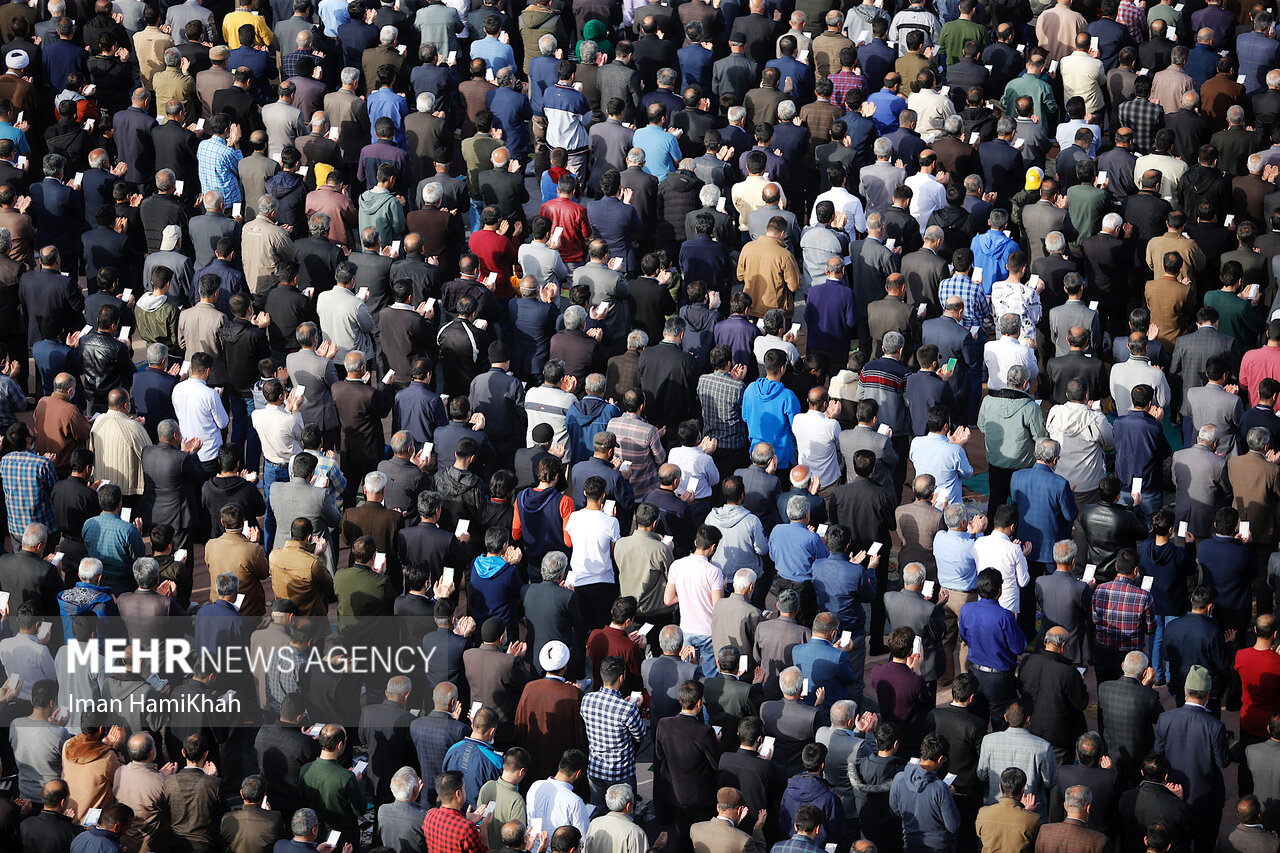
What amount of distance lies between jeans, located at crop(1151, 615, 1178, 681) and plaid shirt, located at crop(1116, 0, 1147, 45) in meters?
9.87

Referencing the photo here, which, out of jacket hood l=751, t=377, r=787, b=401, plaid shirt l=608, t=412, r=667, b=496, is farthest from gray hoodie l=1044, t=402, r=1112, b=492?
plaid shirt l=608, t=412, r=667, b=496

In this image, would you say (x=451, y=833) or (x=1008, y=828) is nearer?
(x=451, y=833)

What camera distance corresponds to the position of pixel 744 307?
19125 millimetres

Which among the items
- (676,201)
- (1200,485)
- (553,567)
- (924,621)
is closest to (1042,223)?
(676,201)

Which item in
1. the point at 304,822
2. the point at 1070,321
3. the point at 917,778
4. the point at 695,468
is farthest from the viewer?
the point at 1070,321

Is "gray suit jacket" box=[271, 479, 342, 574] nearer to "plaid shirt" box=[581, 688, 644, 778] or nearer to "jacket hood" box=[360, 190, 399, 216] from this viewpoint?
"plaid shirt" box=[581, 688, 644, 778]

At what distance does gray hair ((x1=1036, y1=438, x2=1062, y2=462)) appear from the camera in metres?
16.9

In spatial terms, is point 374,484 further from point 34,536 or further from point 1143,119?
point 1143,119

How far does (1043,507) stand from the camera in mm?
16969

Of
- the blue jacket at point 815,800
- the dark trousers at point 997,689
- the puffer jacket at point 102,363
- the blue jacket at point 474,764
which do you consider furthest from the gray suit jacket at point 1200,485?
the puffer jacket at point 102,363

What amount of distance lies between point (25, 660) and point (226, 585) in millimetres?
1604

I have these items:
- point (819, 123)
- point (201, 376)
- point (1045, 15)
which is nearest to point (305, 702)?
point (201, 376)

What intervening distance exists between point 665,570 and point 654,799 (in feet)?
6.94

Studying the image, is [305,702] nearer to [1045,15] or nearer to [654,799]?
[654,799]
